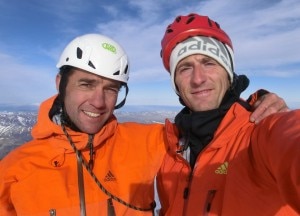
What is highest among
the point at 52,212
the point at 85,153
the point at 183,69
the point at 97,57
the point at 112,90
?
the point at 97,57

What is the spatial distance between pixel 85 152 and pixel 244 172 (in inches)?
93.0

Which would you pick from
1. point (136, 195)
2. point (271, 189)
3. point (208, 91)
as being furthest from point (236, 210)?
point (136, 195)

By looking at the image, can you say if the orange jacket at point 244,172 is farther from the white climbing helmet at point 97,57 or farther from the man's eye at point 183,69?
the white climbing helmet at point 97,57

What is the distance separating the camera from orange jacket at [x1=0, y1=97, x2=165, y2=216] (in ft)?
12.6

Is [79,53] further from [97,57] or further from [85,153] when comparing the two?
[85,153]

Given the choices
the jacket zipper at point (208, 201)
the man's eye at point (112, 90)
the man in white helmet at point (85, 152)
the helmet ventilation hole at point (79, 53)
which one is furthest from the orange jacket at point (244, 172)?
the helmet ventilation hole at point (79, 53)

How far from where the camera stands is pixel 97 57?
15.2 feet

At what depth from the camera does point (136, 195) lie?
4.24 meters

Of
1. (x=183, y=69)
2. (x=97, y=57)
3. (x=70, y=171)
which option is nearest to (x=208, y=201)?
(x=183, y=69)

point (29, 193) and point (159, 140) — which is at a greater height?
point (159, 140)

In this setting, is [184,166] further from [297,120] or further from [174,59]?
[297,120]

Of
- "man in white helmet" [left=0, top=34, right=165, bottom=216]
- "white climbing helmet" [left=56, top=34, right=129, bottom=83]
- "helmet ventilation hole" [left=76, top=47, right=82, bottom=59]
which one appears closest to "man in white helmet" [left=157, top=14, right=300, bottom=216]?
"man in white helmet" [left=0, top=34, right=165, bottom=216]

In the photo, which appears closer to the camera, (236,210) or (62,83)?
(236,210)

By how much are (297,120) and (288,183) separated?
0.44m
